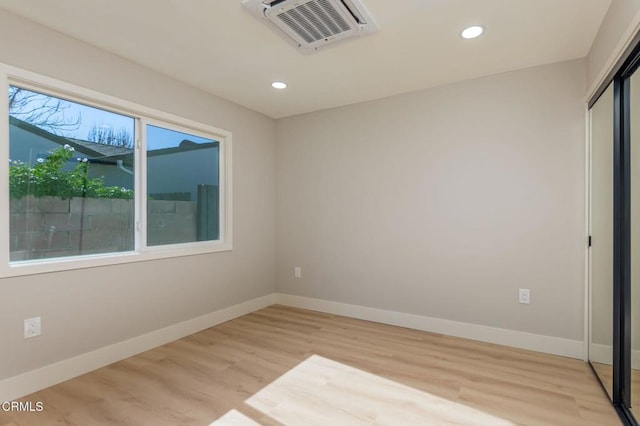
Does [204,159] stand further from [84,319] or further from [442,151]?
[442,151]

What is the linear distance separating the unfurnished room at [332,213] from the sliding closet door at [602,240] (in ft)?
0.09

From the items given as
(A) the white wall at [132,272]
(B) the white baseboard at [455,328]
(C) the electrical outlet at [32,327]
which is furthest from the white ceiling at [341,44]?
(B) the white baseboard at [455,328]

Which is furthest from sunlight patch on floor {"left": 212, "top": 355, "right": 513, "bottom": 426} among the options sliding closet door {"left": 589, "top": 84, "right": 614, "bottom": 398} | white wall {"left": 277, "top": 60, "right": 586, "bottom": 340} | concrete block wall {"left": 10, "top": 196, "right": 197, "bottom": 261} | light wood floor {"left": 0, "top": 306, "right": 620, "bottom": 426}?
concrete block wall {"left": 10, "top": 196, "right": 197, "bottom": 261}

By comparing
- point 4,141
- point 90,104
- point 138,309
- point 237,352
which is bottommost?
point 237,352

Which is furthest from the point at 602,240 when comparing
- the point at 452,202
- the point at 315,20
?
the point at 315,20

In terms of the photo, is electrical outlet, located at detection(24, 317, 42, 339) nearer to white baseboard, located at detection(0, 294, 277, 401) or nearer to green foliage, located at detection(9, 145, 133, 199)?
white baseboard, located at detection(0, 294, 277, 401)

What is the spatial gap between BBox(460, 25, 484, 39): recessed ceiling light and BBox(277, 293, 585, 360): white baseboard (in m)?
2.48

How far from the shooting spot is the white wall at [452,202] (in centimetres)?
276

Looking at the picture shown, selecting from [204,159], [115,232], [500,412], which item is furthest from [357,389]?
[204,159]

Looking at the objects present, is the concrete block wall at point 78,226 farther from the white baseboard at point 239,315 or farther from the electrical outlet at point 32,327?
the white baseboard at point 239,315

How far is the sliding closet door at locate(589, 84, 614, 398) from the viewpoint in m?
2.14

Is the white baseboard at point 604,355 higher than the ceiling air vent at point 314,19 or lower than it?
lower

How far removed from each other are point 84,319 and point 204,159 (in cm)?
185

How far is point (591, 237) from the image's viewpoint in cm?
253
